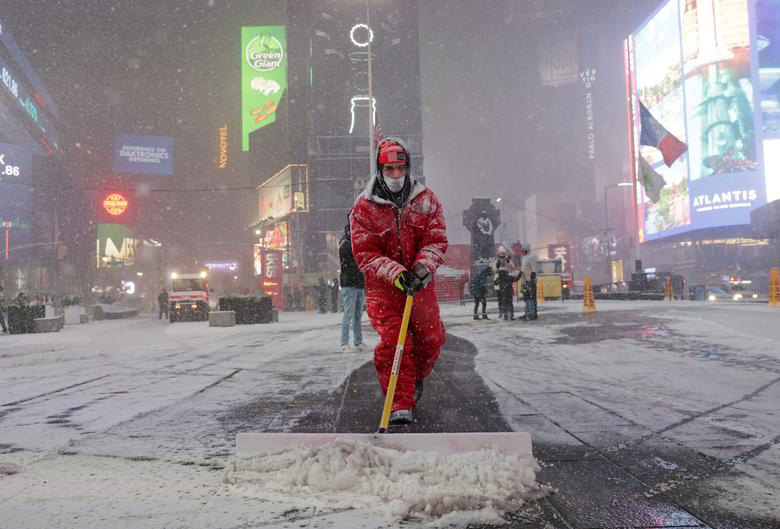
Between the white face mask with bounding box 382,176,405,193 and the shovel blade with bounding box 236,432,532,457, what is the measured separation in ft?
5.69

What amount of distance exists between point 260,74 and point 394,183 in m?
85.8

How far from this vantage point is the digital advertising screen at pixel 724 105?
44781 mm

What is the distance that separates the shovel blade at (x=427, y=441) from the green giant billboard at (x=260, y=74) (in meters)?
81.9

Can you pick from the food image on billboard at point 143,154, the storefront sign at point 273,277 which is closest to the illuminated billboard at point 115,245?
the food image on billboard at point 143,154

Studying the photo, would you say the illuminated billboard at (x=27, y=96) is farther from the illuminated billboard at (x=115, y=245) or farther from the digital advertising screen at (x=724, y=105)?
the digital advertising screen at (x=724, y=105)

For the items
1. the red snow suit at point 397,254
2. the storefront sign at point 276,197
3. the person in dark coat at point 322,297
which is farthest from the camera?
the storefront sign at point 276,197

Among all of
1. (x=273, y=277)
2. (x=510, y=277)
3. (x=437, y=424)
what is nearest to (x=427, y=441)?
(x=437, y=424)

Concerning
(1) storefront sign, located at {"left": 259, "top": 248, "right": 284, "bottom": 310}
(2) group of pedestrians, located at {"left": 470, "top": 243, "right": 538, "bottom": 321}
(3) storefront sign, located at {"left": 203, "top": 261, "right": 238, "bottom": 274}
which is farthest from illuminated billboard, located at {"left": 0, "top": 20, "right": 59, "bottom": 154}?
(2) group of pedestrians, located at {"left": 470, "top": 243, "right": 538, "bottom": 321}

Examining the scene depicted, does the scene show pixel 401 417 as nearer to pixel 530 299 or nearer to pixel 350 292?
pixel 350 292

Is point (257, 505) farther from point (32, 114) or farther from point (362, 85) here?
point (32, 114)

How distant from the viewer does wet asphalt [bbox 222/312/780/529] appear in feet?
6.16

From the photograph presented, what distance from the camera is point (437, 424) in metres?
3.21

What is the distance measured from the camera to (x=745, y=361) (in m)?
5.51

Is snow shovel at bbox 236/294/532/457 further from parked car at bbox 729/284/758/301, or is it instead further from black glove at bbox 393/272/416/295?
parked car at bbox 729/284/758/301
